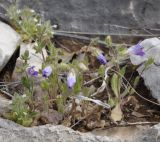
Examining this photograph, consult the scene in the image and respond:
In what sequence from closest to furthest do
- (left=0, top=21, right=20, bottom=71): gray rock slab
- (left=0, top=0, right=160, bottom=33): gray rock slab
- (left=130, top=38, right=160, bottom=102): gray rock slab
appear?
(left=130, top=38, right=160, bottom=102): gray rock slab
(left=0, top=21, right=20, bottom=71): gray rock slab
(left=0, top=0, right=160, bottom=33): gray rock slab

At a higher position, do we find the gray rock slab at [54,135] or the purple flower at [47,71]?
the purple flower at [47,71]

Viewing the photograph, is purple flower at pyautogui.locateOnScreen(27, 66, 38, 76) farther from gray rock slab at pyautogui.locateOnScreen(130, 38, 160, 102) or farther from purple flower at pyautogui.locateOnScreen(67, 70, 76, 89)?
gray rock slab at pyautogui.locateOnScreen(130, 38, 160, 102)

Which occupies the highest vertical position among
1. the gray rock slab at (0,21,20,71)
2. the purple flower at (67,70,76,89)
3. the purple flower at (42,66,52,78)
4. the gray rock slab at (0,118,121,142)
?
→ the gray rock slab at (0,21,20,71)

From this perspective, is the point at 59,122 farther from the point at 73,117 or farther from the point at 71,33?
the point at 71,33

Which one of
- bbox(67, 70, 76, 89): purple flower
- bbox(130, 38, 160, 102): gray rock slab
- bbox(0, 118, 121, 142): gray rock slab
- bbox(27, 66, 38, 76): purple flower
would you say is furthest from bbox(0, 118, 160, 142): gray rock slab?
bbox(130, 38, 160, 102): gray rock slab

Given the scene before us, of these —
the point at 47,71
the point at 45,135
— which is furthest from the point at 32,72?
the point at 45,135

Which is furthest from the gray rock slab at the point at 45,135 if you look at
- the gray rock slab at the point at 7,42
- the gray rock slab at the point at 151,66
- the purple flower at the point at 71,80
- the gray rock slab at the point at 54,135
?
the gray rock slab at the point at 7,42

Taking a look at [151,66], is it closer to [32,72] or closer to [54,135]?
[32,72]

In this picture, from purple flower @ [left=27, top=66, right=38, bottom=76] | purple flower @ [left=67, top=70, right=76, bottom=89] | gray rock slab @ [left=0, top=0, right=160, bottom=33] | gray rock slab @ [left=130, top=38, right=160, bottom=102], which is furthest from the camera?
gray rock slab @ [left=0, top=0, right=160, bottom=33]

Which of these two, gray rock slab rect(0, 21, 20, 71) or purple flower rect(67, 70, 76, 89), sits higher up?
gray rock slab rect(0, 21, 20, 71)

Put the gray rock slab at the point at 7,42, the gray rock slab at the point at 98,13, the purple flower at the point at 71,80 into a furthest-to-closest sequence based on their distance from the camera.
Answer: the gray rock slab at the point at 98,13
the gray rock slab at the point at 7,42
the purple flower at the point at 71,80

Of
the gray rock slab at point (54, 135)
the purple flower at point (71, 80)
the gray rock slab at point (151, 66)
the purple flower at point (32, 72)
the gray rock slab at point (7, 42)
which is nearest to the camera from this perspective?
the gray rock slab at point (54, 135)

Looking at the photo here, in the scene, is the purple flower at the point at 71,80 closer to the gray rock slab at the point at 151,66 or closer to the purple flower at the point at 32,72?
the purple flower at the point at 32,72
